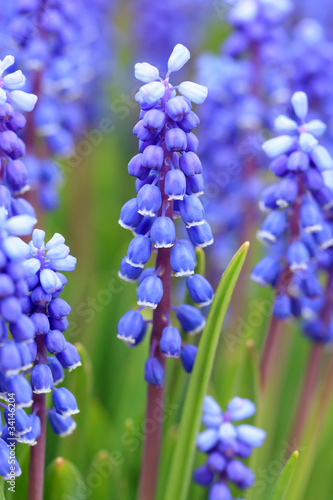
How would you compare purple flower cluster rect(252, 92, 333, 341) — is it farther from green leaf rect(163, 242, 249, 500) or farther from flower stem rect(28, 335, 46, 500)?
flower stem rect(28, 335, 46, 500)

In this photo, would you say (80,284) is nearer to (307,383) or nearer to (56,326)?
(307,383)

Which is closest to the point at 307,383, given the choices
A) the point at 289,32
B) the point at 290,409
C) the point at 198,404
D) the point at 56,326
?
the point at 290,409

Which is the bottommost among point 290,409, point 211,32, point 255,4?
point 290,409

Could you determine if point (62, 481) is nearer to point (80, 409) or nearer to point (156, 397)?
point (80, 409)

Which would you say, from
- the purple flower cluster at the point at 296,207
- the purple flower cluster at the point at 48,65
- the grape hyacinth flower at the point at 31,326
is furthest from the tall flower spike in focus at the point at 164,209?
the purple flower cluster at the point at 48,65

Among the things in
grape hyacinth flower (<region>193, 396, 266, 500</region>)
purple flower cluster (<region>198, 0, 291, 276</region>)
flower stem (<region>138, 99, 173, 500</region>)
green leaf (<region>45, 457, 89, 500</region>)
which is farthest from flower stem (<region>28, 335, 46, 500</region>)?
purple flower cluster (<region>198, 0, 291, 276</region>)
